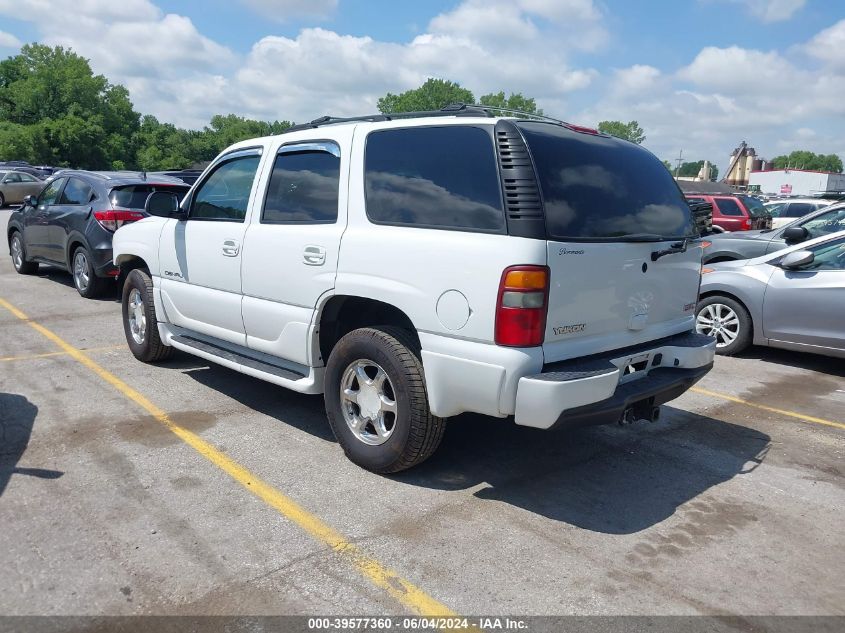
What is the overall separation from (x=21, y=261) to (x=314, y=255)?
9.51 metres

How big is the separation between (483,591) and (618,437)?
231 centimetres

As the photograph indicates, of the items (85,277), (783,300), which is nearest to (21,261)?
(85,277)

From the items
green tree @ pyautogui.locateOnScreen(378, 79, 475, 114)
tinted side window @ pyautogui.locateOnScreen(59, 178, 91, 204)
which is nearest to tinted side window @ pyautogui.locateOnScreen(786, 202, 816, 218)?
tinted side window @ pyautogui.locateOnScreen(59, 178, 91, 204)

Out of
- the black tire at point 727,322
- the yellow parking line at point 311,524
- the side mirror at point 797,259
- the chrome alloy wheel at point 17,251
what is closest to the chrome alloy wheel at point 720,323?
the black tire at point 727,322

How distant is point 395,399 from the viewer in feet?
12.9

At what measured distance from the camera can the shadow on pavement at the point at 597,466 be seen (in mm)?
3896

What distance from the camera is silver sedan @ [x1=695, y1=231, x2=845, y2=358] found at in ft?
22.0

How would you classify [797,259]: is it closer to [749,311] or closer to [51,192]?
[749,311]

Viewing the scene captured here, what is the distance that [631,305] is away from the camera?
12.9 ft

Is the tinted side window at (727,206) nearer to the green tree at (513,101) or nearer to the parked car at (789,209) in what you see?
the parked car at (789,209)

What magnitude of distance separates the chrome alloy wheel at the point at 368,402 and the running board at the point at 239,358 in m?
0.47

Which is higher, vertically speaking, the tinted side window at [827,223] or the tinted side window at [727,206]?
the tinted side window at [727,206]

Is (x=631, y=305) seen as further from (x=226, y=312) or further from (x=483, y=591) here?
(x=226, y=312)

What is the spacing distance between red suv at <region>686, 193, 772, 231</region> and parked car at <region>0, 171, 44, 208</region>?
2639 cm
